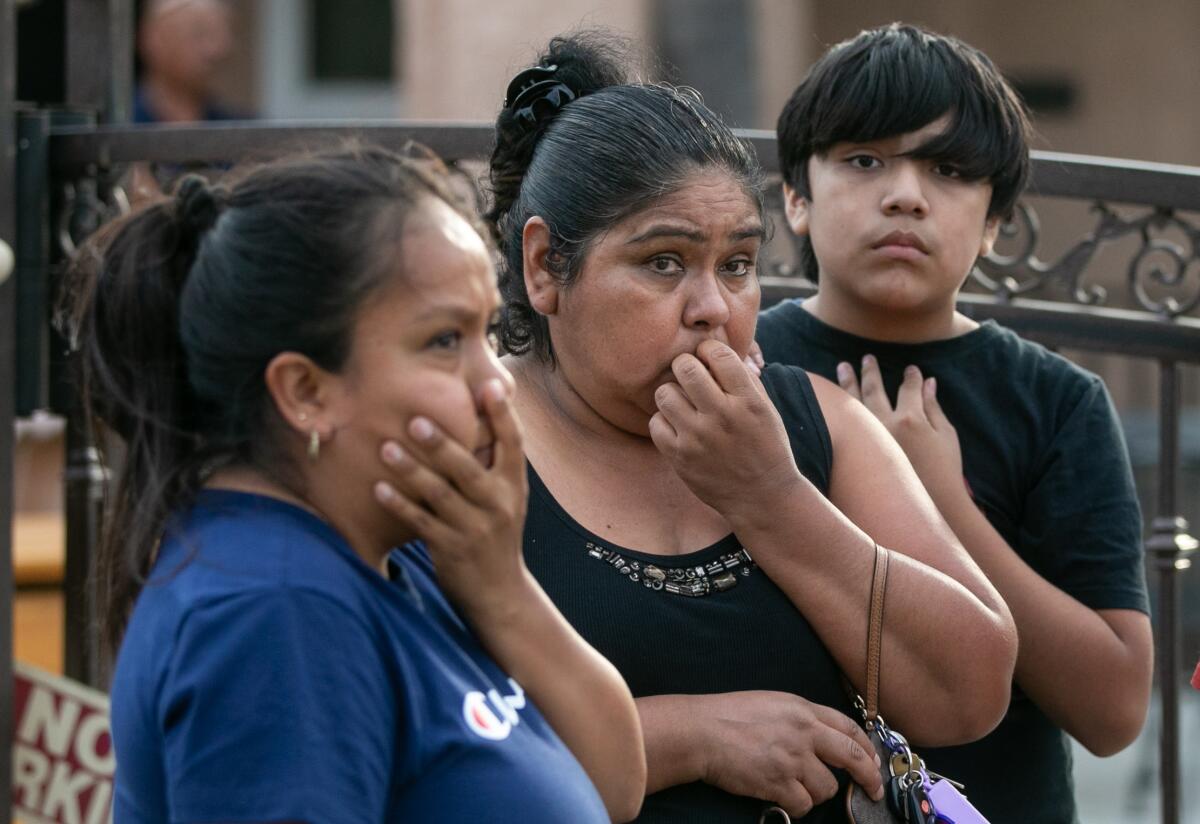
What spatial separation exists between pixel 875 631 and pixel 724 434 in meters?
0.32

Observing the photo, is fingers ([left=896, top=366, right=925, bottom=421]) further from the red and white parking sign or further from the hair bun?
the red and white parking sign

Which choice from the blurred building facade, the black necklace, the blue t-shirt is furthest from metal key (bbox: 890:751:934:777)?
the blurred building facade

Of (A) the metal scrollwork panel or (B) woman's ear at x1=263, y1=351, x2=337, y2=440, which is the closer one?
(B) woman's ear at x1=263, y1=351, x2=337, y2=440

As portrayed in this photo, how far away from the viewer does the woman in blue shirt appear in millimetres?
1492

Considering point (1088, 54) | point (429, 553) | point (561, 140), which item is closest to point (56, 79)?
point (561, 140)

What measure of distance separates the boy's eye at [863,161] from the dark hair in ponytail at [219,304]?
105cm

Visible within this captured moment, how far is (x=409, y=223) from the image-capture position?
1686 mm

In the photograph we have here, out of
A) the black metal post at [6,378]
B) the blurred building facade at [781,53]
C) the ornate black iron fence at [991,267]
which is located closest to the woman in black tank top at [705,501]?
the ornate black iron fence at [991,267]

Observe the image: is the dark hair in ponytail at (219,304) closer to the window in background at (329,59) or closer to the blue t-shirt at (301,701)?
the blue t-shirt at (301,701)

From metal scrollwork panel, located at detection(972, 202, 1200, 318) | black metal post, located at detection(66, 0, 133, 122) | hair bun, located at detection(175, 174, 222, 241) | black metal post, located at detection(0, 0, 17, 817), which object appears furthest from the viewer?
black metal post, located at detection(66, 0, 133, 122)

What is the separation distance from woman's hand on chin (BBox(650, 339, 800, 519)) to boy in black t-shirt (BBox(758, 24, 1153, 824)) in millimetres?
463

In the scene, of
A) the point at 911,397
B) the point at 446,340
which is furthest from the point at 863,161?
the point at 446,340

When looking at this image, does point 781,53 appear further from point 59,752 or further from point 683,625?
point 683,625

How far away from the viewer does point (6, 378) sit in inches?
136
